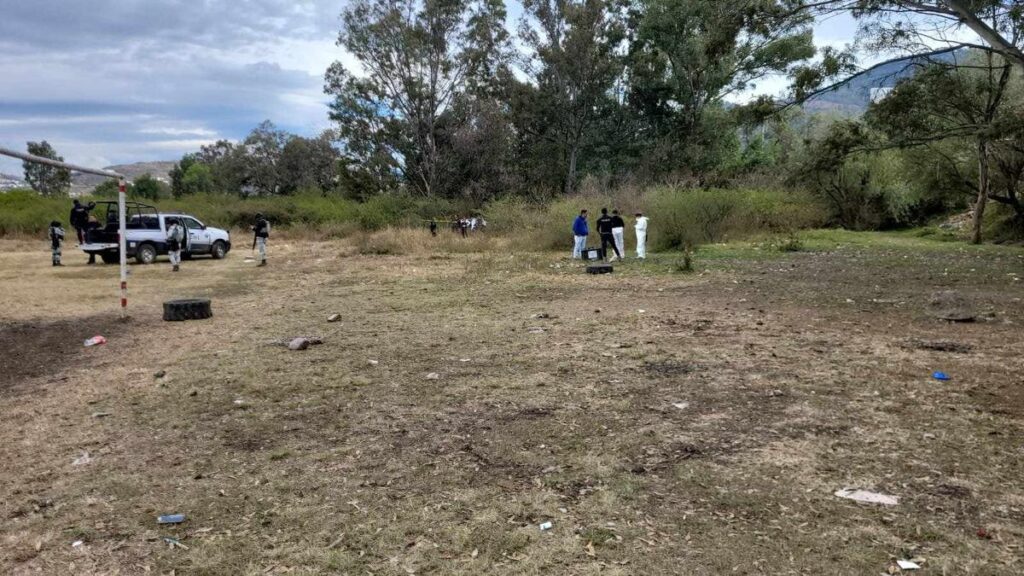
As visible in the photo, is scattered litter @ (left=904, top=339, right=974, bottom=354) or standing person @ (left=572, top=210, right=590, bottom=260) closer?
scattered litter @ (left=904, top=339, right=974, bottom=354)

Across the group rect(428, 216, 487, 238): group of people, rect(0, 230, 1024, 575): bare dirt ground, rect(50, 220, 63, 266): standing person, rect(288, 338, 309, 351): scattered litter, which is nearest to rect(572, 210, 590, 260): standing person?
rect(428, 216, 487, 238): group of people

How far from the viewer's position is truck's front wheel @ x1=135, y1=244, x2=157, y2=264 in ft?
64.5

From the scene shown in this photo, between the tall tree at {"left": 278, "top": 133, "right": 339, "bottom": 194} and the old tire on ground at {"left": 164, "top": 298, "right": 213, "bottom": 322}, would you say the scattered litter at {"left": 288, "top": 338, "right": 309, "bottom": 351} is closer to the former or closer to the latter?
the old tire on ground at {"left": 164, "top": 298, "right": 213, "bottom": 322}

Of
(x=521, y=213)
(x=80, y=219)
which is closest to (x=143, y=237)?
(x=80, y=219)

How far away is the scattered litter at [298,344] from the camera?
305 inches

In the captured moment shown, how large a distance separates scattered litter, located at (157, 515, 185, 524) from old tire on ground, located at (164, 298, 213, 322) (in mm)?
7169

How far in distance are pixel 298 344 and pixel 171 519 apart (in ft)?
14.3

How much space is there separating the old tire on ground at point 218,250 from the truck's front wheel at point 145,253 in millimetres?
2480

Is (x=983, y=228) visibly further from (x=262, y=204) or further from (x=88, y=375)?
(x=262, y=204)

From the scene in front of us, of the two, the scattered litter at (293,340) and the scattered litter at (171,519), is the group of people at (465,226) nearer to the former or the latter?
the scattered litter at (293,340)

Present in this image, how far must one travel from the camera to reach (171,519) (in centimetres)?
354

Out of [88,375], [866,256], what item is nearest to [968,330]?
[88,375]

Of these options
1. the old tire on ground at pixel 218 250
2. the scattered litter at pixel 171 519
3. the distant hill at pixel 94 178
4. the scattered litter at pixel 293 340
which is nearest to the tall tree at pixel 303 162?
the distant hill at pixel 94 178

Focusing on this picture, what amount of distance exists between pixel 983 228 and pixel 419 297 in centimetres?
2507
